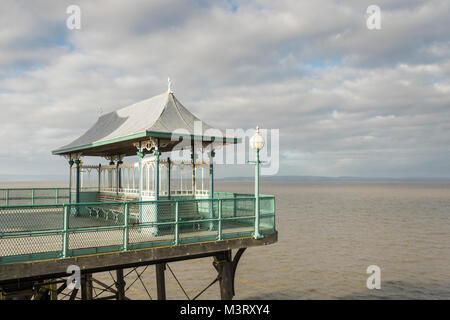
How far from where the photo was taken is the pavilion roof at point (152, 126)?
510 inches

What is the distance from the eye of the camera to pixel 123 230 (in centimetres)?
977

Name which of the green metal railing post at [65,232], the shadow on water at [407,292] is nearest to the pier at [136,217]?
the green metal railing post at [65,232]

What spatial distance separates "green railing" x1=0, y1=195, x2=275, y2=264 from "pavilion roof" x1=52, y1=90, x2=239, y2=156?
2475 mm

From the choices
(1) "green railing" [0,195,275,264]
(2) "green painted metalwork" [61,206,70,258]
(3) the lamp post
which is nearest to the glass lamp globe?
(3) the lamp post

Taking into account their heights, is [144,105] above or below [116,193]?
above

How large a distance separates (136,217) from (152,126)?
3136 millimetres

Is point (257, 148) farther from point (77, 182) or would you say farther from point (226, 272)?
point (77, 182)

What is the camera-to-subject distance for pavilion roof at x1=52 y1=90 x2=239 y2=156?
13.0 m

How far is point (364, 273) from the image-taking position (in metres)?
25.3

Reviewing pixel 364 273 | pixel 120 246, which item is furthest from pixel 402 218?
pixel 120 246

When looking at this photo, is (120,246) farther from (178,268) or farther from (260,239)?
(178,268)

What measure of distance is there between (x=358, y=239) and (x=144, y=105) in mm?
28090

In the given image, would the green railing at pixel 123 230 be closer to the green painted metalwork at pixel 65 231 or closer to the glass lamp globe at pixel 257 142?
the green painted metalwork at pixel 65 231

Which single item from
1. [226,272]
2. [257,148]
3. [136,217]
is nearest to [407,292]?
[226,272]
